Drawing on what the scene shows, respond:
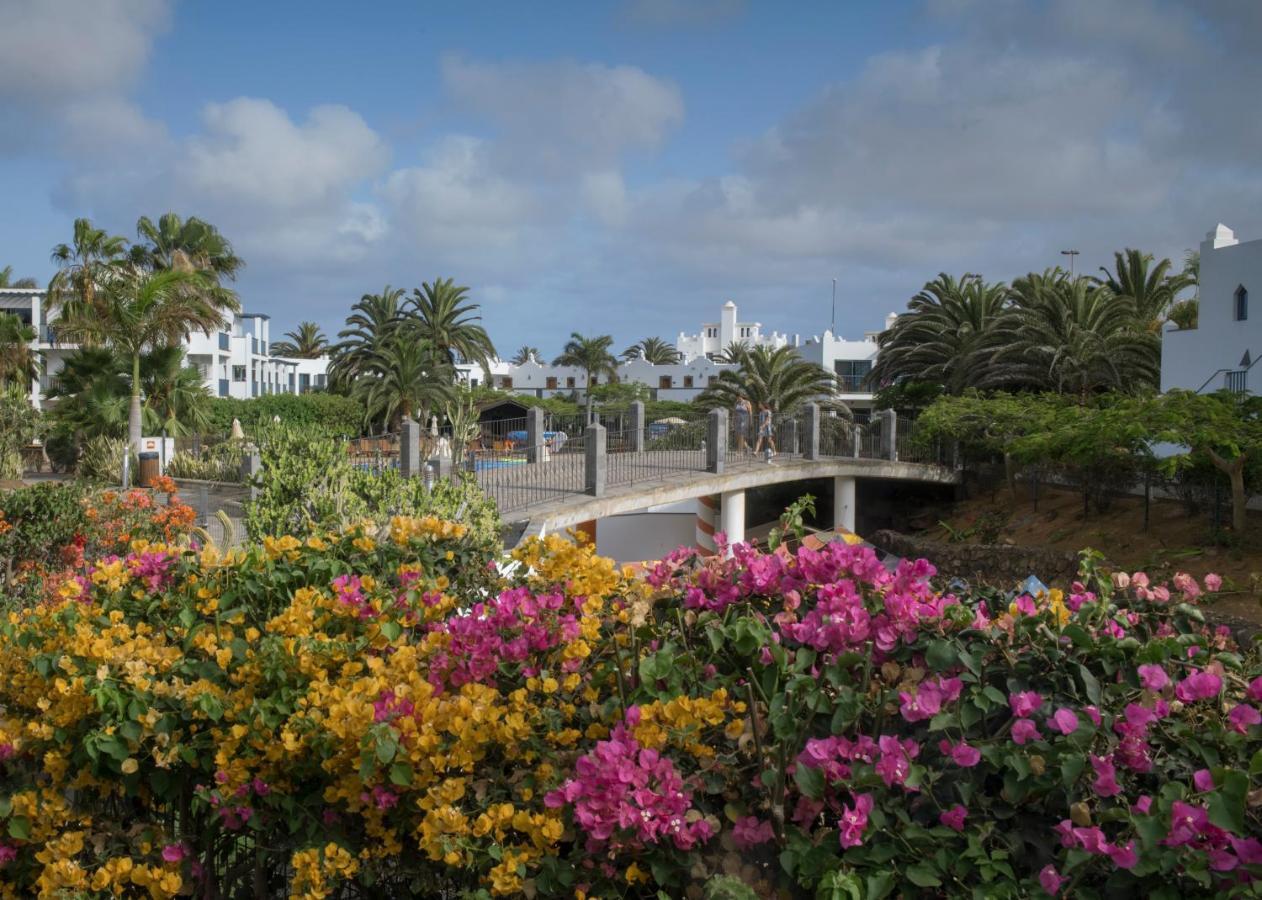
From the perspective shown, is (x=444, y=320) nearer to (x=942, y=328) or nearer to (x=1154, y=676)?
(x=942, y=328)

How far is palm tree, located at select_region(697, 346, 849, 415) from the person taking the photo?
36.1m

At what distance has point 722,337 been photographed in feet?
346

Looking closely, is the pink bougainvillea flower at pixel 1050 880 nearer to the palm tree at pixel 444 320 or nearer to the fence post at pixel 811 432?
the fence post at pixel 811 432

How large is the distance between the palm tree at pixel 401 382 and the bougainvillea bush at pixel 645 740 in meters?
36.7

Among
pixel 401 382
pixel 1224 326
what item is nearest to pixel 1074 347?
pixel 1224 326

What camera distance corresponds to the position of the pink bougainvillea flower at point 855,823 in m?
2.58

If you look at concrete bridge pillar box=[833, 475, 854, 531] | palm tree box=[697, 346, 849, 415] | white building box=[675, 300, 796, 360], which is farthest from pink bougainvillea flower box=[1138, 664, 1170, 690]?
white building box=[675, 300, 796, 360]

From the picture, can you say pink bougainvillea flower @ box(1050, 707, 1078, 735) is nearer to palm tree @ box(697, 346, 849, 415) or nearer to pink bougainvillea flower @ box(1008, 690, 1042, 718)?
pink bougainvillea flower @ box(1008, 690, 1042, 718)

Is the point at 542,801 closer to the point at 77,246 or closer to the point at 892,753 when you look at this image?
the point at 892,753

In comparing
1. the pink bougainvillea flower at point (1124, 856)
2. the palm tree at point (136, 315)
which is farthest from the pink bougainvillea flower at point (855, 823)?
the palm tree at point (136, 315)

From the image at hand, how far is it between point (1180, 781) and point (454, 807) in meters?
1.90

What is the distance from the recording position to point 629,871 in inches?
111

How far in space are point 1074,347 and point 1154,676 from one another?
103 ft

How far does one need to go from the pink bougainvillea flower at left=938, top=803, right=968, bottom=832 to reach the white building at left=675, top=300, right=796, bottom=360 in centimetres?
9416
